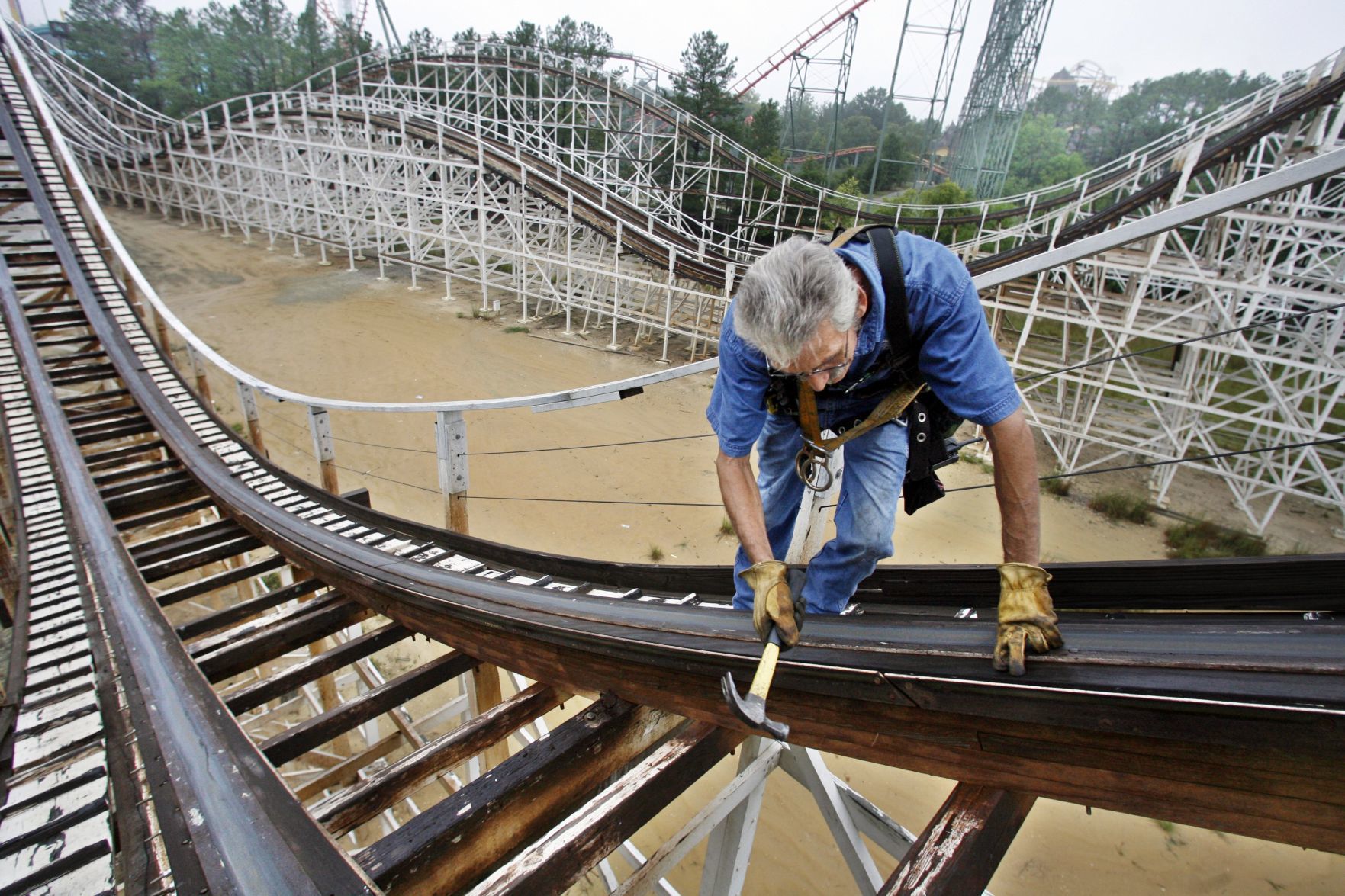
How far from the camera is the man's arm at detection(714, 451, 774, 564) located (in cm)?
153

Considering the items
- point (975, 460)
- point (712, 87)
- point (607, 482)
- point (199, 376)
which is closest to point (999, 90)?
point (712, 87)

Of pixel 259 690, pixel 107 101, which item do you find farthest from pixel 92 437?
pixel 107 101

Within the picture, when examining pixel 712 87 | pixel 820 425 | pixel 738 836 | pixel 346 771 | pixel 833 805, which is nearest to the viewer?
pixel 820 425

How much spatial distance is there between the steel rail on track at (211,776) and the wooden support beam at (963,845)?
94cm

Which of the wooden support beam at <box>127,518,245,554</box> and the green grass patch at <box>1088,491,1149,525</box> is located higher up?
the wooden support beam at <box>127,518,245,554</box>

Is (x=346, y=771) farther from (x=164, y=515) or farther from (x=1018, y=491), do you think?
(x=1018, y=491)

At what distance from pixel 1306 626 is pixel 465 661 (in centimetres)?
220

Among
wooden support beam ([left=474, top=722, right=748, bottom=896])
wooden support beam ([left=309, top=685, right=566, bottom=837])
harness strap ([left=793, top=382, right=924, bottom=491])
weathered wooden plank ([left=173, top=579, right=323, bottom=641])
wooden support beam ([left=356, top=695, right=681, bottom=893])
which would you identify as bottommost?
weathered wooden plank ([left=173, top=579, right=323, bottom=641])

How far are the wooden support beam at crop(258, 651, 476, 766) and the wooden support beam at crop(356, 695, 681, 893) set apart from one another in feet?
2.39

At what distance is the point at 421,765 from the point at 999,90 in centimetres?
2543

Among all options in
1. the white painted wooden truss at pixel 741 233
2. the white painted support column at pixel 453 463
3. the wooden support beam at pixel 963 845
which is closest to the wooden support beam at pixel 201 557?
the white painted support column at pixel 453 463

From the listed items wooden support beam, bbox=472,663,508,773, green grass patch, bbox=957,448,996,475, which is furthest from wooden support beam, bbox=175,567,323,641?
green grass patch, bbox=957,448,996,475

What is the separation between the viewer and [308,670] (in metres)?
2.26

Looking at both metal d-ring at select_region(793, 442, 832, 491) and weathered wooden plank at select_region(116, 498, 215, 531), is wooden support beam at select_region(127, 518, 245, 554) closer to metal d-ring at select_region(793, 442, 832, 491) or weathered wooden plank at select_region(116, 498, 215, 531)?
weathered wooden plank at select_region(116, 498, 215, 531)
